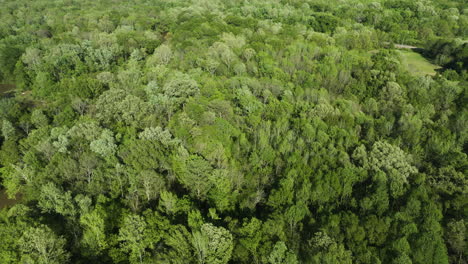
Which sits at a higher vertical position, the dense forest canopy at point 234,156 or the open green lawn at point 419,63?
the open green lawn at point 419,63

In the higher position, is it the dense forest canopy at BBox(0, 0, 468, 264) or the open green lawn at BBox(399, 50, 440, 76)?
the open green lawn at BBox(399, 50, 440, 76)

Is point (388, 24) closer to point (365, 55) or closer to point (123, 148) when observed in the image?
point (365, 55)

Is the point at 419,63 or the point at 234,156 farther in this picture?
the point at 419,63

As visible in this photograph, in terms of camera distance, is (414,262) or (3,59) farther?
(3,59)

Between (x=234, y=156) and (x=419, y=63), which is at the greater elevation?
(x=419, y=63)

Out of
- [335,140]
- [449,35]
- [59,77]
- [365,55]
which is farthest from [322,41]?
[59,77]

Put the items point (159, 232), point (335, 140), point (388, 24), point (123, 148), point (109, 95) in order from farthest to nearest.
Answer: point (388, 24)
point (109, 95)
point (335, 140)
point (123, 148)
point (159, 232)

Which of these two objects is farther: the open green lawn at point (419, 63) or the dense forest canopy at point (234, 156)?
the open green lawn at point (419, 63)

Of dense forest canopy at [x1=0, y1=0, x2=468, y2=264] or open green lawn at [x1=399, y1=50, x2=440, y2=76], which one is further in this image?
open green lawn at [x1=399, y1=50, x2=440, y2=76]
